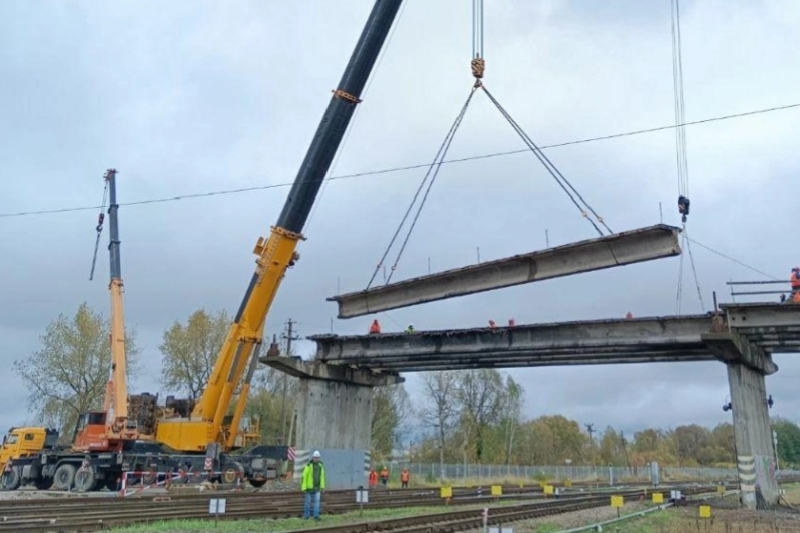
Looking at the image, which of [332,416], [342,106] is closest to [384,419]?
[332,416]

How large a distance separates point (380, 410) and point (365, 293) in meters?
35.0

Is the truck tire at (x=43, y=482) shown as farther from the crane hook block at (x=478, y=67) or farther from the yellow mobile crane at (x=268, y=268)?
the crane hook block at (x=478, y=67)

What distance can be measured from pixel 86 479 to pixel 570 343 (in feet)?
67.7

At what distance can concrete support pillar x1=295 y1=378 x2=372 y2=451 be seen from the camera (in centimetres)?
3431

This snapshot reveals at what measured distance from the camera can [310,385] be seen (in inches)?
1374

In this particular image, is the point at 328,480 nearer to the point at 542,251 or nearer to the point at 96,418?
the point at 96,418

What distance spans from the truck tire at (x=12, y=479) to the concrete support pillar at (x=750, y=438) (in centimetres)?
3048

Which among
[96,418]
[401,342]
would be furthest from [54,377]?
[401,342]

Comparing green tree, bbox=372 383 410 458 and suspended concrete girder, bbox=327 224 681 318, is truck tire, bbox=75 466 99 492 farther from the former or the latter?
green tree, bbox=372 383 410 458

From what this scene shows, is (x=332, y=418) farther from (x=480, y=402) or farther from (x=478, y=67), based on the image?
(x=480, y=402)

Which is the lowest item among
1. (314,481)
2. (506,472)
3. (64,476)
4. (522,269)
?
(64,476)

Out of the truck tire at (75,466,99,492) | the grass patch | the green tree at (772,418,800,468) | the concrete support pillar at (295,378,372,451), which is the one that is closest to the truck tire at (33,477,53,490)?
the truck tire at (75,466,99,492)

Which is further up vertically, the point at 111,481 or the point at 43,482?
the point at 111,481

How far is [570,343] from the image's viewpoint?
29.0 metres
